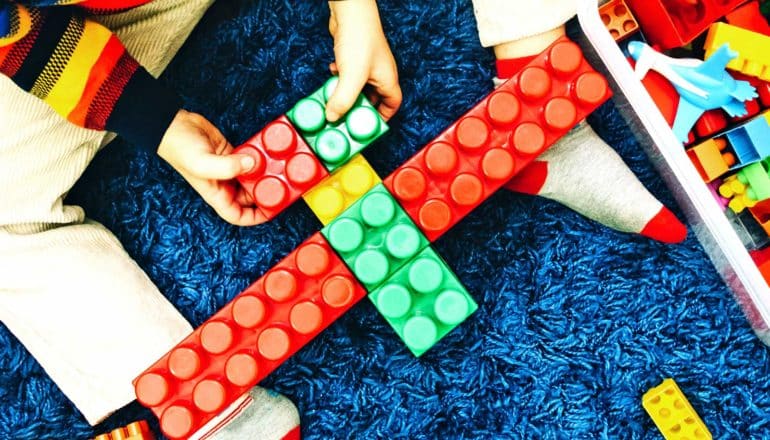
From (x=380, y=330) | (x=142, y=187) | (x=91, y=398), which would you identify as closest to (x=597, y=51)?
(x=380, y=330)

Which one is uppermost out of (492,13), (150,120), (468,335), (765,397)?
(150,120)

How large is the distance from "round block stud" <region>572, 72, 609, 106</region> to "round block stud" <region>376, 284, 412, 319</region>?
252mm

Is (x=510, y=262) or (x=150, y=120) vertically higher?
(x=150, y=120)

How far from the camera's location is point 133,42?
74 cm

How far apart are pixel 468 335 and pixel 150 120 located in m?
0.41

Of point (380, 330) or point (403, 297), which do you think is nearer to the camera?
point (403, 297)

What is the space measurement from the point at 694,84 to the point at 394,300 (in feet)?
1.21

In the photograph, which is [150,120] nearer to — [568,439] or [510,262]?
[510,262]

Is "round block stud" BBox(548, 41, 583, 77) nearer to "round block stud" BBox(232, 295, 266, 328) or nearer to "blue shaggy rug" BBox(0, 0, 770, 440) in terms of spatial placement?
"blue shaggy rug" BBox(0, 0, 770, 440)

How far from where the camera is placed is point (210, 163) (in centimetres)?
68

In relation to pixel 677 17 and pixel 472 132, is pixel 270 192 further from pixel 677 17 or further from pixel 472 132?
pixel 677 17

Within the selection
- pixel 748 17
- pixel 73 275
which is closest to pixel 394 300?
pixel 73 275

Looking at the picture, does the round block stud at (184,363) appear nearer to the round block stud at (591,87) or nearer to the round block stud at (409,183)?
the round block stud at (409,183)

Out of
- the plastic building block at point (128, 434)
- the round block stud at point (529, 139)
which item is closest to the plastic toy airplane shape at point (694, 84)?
the round block stud at point (529, 139)
